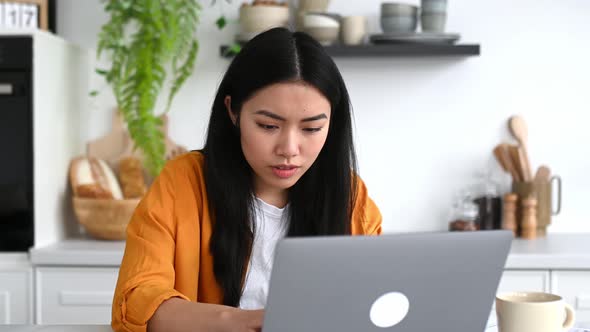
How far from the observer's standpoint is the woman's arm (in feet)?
3.94

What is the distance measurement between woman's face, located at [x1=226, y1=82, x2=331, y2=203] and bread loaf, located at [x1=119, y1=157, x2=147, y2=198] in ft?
4.66

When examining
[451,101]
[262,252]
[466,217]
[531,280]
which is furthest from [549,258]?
[262,252]

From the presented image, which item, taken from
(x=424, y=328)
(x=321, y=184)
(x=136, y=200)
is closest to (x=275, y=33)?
(x=321, y=184)

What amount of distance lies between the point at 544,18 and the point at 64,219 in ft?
5.93

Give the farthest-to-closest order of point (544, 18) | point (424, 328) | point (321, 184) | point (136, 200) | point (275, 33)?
1. point (544, 18)
2. point (136, 200)
3. point (321, 184)
4. point (275, 33)
5. point (424, 328)

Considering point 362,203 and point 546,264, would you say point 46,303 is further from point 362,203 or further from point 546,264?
point 546,264

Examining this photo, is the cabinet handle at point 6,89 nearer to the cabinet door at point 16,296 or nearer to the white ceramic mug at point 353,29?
the cabinet door at point 16,296

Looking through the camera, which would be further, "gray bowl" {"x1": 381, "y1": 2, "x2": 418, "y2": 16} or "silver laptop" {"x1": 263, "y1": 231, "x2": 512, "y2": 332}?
"gray bowl" {"x1": 381, "y1": 2, "x2": 418, "y2": 16}

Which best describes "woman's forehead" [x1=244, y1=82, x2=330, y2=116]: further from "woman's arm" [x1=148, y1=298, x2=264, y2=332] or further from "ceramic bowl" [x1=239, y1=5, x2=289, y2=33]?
"ceramic bowl" [x1=239, y1=5, x2=289, y2=33]

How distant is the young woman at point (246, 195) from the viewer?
1.42 m

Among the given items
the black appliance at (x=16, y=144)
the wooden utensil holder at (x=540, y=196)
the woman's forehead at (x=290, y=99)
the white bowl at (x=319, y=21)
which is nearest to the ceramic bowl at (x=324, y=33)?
the white bowl at (x=319, y=21)

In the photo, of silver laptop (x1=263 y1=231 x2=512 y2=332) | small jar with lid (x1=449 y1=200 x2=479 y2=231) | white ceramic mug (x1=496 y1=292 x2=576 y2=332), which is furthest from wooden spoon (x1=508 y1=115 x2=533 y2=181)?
silver laptop (x1=263 y1=231 x2=512 y2=332)

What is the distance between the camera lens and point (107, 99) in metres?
3.01

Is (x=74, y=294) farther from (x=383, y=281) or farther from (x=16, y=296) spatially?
(x=383, y=281)
